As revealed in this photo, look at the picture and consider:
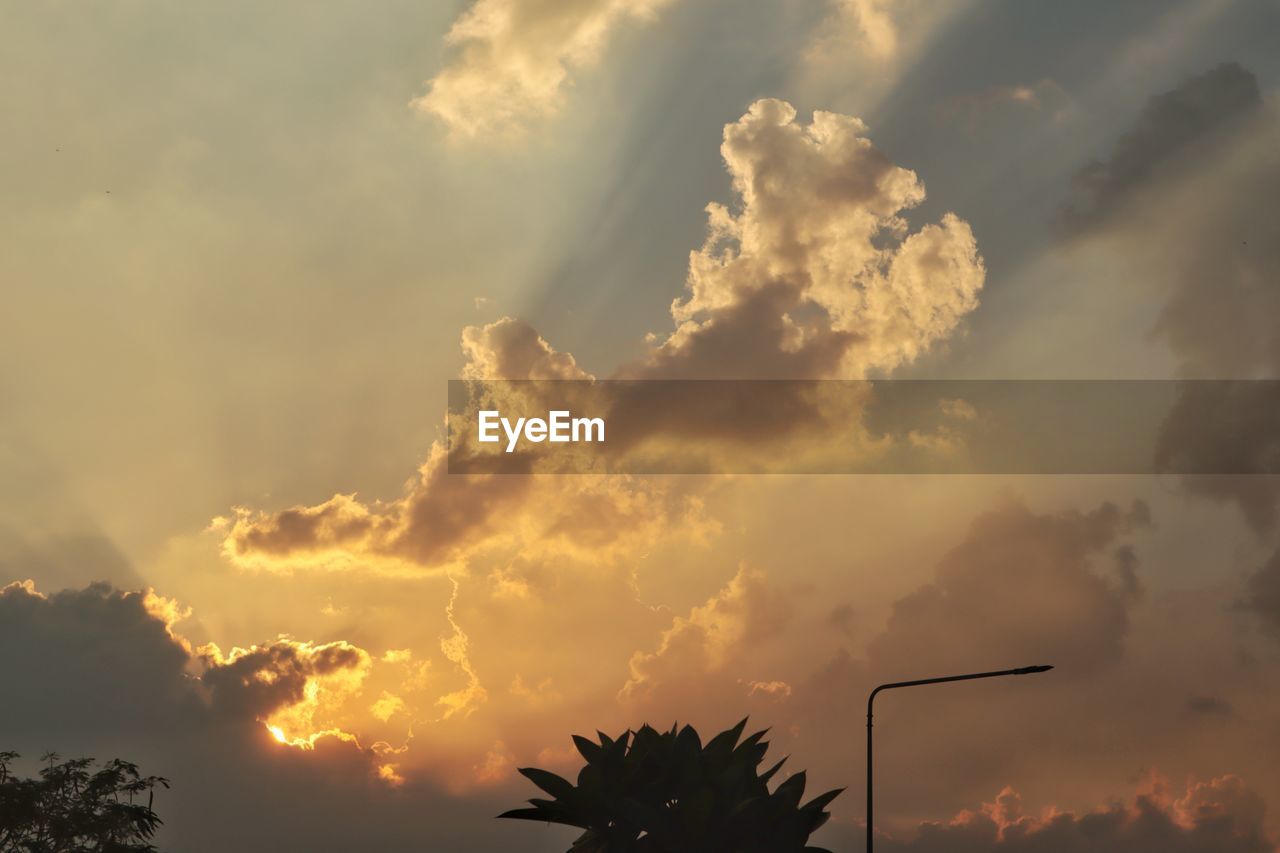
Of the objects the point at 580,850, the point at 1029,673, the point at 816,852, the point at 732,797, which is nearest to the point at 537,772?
the point at 580,850

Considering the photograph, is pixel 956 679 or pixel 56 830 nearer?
pixel 956 679

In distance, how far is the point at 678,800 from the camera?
58.9 m

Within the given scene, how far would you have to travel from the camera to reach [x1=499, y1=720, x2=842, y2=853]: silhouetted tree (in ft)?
189

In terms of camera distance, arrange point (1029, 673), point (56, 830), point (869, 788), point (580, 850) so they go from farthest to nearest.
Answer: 1. point (56, 830)
2. point (580, 850)
3. point (869, 788)
4. point (1029, 673)

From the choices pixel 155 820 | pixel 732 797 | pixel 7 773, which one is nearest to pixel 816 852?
pixel 732 797

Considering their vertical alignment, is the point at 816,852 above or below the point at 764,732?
below

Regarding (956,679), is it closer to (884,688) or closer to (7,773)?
(884,688)

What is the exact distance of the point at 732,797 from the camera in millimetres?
59125

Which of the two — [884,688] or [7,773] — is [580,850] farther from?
[7,773]

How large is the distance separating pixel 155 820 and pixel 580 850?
36935 mm

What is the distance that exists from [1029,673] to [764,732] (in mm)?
22024

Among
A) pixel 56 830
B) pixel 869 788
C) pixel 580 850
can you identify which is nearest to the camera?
pixel 869 788

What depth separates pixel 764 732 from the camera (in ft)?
199

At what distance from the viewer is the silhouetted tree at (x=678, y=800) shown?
189 feet
